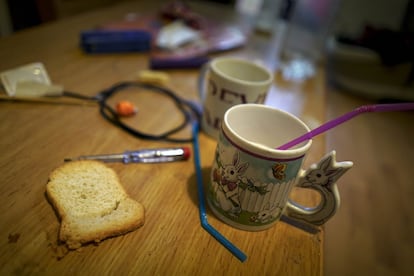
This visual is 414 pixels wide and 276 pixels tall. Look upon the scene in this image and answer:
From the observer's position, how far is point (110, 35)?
0.73 m

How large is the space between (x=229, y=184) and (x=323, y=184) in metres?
0.11

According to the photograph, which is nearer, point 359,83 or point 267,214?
point 267,214

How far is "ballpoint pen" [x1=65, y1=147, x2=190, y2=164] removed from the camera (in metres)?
0.40

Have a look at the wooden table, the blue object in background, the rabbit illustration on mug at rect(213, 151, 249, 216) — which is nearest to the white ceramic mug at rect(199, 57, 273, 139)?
the wooden table

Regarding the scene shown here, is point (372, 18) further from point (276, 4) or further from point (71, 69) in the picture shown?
point (71, 69)

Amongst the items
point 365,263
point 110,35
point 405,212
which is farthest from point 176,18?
point 405,212

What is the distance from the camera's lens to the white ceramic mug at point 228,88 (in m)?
0.44

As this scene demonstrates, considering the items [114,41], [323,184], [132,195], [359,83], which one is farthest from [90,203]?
[359,83]

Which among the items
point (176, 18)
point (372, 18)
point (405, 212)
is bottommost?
point (405, 212)

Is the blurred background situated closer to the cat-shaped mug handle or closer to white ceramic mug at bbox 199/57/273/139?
white ceramic mug at bbox 199/57/273/139

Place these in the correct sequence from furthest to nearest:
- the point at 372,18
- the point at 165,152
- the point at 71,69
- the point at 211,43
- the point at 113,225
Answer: the point at 372,18, the point at 211,43, the point at 71,69, the point at 165,152, the point at 113,225

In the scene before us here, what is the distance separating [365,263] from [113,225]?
0.88m

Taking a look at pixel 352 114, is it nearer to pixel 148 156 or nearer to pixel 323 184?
pixel 323 184

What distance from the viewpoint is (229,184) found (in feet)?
1.04
